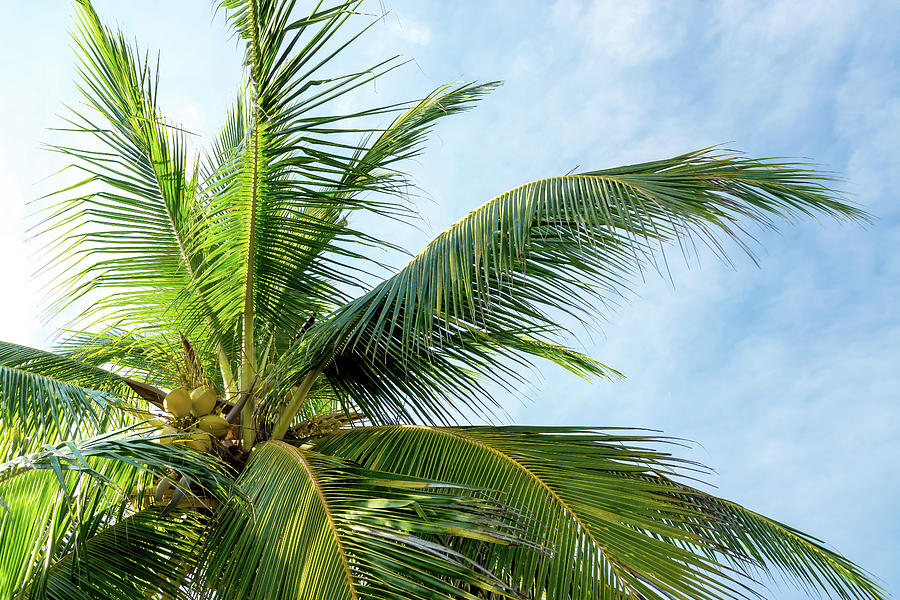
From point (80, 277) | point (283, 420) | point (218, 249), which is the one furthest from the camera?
point (80, 277)

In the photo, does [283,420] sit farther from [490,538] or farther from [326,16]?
[326,16]

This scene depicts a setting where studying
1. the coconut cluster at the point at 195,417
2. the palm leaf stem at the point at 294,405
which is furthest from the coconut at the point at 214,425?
the palm leaf stem at the point at 294,405

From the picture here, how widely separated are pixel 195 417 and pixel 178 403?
11 cm

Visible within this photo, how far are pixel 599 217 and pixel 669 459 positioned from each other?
45.6 inches

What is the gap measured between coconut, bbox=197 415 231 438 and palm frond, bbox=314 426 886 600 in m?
0.52

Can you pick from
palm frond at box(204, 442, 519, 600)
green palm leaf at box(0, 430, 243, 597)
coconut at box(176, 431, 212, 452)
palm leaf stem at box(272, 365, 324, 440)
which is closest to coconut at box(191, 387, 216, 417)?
coconut at box(176, 431, 212, 452)

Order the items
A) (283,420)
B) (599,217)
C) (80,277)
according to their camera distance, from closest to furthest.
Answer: (599,217), (283,420), (80,277)

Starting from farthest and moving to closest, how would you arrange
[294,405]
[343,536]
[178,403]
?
[294,405]
[178,403]
[343,536]

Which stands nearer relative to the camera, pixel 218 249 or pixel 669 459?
pixel 669 459

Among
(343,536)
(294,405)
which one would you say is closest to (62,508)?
(294,405)

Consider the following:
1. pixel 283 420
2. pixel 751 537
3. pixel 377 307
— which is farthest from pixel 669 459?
pixel 283 420

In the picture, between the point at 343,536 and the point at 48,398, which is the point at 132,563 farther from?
the point at 343,536

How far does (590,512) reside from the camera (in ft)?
10.8

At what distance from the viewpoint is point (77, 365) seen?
14.6 ft
